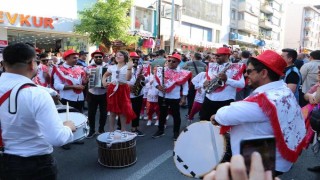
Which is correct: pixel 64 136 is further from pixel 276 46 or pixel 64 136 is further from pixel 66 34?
pixel 276 46

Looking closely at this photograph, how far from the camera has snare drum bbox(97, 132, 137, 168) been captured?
4.61 metres

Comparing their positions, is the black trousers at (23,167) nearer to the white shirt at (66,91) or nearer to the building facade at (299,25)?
the white shirt at (66,91)

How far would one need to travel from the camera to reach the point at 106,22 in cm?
1581

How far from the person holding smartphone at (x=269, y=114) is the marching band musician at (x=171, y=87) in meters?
3.70

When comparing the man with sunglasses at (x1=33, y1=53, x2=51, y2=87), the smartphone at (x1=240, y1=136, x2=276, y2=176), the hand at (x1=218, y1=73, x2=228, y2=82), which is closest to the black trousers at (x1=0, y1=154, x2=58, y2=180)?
the smartphone at (x1=240, y1=136, x2=276, y2=176)

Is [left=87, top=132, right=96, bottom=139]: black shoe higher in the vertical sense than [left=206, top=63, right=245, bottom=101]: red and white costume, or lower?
lower

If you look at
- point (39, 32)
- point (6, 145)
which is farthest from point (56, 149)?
point (39, 32)

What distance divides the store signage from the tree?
199 centimetres

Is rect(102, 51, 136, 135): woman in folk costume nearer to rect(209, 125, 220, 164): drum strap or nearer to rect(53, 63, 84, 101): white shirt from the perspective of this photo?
rect(53, 63, 84, 101): white shirt

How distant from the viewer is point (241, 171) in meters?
0.74

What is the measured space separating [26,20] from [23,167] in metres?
15.9

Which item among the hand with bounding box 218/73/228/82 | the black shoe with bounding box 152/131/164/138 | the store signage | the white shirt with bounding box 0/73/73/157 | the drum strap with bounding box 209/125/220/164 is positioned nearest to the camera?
the white shirt with bounding box 0/73/73/157

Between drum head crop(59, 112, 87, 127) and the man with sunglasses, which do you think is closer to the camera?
drum head crop(59, 112, 87, 127)

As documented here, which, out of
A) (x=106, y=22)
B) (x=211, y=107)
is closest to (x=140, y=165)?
(x=211, y=107)
